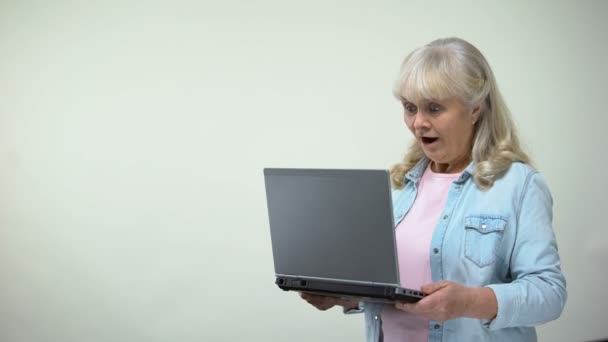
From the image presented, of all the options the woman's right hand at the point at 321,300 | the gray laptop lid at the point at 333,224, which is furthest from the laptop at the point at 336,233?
the woman's right hand at the point at 321,300

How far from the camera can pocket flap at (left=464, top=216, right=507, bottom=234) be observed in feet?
4.46

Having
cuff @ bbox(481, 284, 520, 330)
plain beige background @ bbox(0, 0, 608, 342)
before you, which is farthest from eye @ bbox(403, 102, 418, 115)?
plain beige background @ bbox(0, 0, 608, 342)

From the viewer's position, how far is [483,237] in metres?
1.37

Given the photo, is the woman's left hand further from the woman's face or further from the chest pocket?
the woman's face

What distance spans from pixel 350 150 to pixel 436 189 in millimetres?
1124

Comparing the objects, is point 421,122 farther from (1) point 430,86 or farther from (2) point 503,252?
(2) point 503,252

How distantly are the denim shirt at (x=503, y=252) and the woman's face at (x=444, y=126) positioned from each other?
6 centimetres

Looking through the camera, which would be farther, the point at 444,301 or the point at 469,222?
the point at 469,222

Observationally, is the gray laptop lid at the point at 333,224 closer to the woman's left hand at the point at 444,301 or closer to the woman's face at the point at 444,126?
the woman's left hand at the point at 444,301

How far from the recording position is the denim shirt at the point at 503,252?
1.31 meters

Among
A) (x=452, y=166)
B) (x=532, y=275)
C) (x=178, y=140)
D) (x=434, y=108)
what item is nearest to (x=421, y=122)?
(x=434, y=108)

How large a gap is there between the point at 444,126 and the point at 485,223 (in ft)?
0.72

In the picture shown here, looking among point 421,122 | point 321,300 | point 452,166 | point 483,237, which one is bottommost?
point 321,300

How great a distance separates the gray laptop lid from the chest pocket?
23 centimetres
